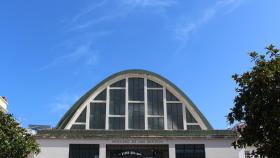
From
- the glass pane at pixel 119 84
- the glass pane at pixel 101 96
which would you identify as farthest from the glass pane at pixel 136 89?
the glass pane at pixel 101 96

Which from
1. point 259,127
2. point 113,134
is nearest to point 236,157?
point 113,134

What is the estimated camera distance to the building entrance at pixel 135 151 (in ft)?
211

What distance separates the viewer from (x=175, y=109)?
72.8 m

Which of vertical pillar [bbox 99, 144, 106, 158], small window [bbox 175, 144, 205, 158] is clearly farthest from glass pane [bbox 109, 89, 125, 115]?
small window [bbox 175, 144, 205, 158]

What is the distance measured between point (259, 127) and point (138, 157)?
115 ft

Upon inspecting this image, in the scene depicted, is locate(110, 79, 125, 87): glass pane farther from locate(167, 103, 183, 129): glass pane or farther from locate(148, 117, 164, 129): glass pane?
locate(167, 103, 183, 129): glass pane

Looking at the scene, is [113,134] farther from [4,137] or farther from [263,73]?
[263,73]

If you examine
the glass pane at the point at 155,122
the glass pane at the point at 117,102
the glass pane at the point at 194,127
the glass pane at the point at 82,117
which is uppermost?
the glass pane at the point at 117,102

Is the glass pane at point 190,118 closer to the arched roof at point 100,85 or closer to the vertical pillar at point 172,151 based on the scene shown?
the arched roof at point 100,85

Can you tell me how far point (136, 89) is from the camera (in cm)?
7344

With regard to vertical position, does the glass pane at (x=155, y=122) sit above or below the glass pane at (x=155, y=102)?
below

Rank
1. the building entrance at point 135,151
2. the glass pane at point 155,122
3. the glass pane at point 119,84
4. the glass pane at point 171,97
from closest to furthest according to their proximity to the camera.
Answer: the building entrance at point 135,151 < the glass pane at point 155,122 < the glass pane at point 171,97 < the glass pane at point 119,84

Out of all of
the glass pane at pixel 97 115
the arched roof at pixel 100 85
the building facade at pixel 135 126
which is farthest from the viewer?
the arched roof at pixel 100 85

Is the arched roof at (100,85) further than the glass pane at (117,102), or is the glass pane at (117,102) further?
the arched roof at (100,85)
